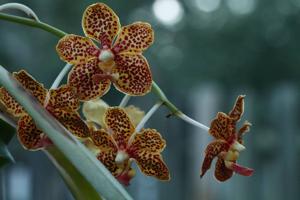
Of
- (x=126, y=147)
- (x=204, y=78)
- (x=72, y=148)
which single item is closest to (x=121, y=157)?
(x=126, y=147)

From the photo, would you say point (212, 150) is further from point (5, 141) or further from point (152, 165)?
point (5, 141)

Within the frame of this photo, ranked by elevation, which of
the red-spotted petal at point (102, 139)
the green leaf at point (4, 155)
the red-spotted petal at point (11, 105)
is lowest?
the green leaf at point (4, 155)

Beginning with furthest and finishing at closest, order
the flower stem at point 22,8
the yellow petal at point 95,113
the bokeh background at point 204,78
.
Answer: the bokeh background at point 204,78
the yellow petal at point 95,113
the flower stem at point 22,8

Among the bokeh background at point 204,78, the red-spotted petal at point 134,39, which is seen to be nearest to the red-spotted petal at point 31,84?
the red-spotted petal at point 134,39

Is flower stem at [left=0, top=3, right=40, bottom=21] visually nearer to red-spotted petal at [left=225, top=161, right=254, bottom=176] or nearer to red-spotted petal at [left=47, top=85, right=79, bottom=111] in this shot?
red-spotted petal at [left=47, top=85, right=79, bottom=111]

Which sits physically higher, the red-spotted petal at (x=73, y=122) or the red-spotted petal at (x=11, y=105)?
the red-spotted petal at (x=73, y=122)

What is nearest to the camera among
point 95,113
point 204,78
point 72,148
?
point 72,148

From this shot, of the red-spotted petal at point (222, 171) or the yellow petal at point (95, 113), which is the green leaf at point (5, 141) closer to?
the yellow petal at point (95, 113)

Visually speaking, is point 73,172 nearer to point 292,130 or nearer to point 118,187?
point 118,187
